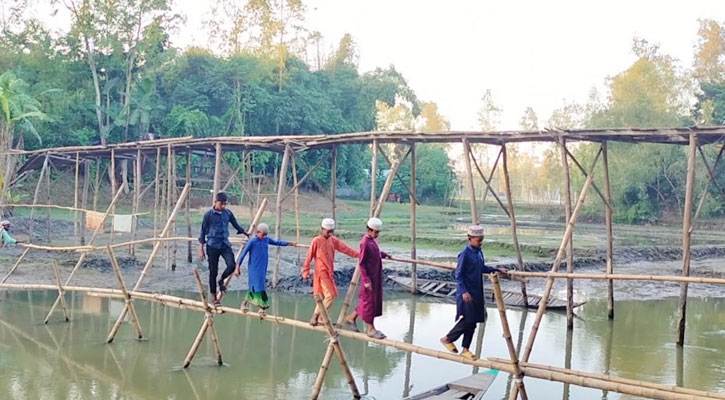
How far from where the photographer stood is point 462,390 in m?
A: 7.18

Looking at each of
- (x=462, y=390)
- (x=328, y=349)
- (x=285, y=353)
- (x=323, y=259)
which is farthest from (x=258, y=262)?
(x=462, y=390)

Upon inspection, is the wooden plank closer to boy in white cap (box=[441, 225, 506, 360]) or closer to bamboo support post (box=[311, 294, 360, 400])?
boy in white cap (box=[441, 225, 506, 360])

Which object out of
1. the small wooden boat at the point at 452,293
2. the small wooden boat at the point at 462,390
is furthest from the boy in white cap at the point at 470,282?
the small wooden boat at the point at 452,293

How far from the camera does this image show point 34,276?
14.5 m

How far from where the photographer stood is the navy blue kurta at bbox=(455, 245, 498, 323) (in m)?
6.34

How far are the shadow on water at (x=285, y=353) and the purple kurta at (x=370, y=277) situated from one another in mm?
1409

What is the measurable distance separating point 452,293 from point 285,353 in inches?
208

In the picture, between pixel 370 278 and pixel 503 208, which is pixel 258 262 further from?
pixel 503 208

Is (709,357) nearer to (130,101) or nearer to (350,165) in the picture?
(130,101)

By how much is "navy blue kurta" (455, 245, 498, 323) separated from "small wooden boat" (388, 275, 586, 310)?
258 inches

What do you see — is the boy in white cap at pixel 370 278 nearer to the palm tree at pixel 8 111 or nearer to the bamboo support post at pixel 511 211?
the bamboo support post at pixel 511 211

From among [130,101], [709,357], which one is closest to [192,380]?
[709,357]

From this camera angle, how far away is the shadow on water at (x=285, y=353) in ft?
27.2

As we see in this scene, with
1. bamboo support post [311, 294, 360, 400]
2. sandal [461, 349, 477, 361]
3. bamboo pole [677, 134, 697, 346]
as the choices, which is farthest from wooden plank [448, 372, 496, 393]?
bamboo pole [677, 134, 697, 346]
